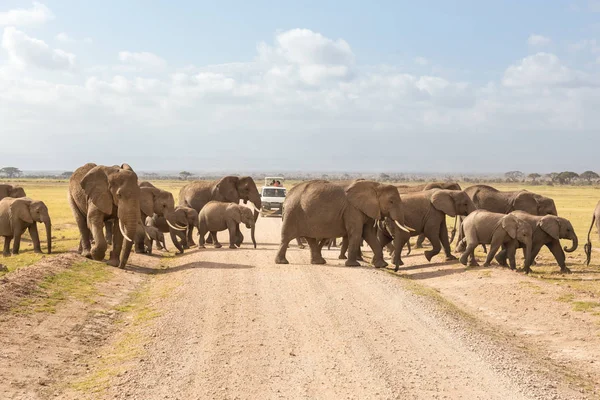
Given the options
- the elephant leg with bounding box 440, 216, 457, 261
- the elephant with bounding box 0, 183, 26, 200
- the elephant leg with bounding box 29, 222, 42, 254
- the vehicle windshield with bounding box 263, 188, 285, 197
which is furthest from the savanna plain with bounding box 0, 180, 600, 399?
the vehicle windshield with bounding box 263, 188, 285, 197

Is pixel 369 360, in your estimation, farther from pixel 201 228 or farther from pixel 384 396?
pixel 201 228

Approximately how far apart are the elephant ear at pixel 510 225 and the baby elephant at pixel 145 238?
12058 mm

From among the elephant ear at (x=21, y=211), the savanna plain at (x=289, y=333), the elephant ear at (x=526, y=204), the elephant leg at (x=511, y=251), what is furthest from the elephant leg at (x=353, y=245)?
the elephant ear at (x=21, y=211)

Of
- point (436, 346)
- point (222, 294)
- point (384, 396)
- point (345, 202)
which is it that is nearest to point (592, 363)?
point (436, 346)

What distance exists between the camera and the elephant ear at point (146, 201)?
26547 mm

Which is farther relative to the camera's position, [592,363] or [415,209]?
[415,209]

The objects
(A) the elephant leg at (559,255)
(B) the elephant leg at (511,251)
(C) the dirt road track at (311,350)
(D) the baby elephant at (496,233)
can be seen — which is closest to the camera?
(C) the dirt road track at (311,350)

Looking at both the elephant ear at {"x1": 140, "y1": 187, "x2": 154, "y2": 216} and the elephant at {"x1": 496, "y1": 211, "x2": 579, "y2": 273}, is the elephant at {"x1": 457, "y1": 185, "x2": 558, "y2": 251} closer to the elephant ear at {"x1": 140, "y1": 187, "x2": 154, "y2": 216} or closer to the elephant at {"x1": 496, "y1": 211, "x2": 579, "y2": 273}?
the elephant at {"x1": 496, "y1": 211, "x2": 579, "y2": 273}

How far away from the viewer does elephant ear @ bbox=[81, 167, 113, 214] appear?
21.2 meters

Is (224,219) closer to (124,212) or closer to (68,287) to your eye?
(124,212)

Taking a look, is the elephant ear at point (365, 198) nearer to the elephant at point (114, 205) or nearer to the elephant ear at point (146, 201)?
the elephant at point (114, 205)

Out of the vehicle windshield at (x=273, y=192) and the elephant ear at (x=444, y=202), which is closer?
the elephant ear at (x=444, y=202)

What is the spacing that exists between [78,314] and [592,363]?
993 cm

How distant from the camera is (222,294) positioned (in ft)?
53.4
